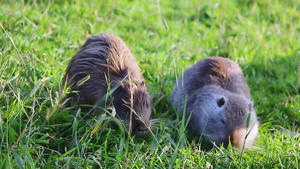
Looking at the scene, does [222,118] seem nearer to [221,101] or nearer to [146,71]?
[221,101]

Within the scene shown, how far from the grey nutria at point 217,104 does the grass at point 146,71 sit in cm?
18

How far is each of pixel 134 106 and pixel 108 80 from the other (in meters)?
0.40

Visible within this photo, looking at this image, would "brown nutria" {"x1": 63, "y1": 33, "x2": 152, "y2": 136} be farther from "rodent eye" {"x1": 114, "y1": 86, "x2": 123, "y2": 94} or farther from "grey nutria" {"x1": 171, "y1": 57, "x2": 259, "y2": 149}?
"grey nutria" {"x1": 171, "y1": 57, "x2": 259, "y2": 149}

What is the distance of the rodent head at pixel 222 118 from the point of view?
13.2 feet

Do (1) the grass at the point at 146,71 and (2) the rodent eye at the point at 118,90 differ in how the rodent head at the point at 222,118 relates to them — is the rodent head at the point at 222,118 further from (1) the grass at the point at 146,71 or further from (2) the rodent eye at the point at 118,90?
(2) the rodent eye at the point at 118,90

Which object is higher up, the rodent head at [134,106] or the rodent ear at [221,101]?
the rodent head at [134,106]

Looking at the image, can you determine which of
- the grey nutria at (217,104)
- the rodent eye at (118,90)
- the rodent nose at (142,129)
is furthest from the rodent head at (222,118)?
the rodent eye at (118,90)

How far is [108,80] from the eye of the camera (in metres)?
4.03

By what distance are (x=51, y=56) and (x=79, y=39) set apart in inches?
25.7

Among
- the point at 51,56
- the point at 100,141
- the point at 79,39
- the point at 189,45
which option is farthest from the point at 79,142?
the point at 189,45

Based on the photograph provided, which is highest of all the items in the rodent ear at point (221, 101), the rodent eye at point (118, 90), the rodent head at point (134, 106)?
the rodent eye at point (118, 90)

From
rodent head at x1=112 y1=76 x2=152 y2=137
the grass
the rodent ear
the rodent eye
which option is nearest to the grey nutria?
the rodent ear

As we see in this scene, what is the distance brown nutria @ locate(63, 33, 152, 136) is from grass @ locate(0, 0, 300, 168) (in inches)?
8.2

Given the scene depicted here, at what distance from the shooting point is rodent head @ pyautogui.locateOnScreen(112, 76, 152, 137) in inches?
149
